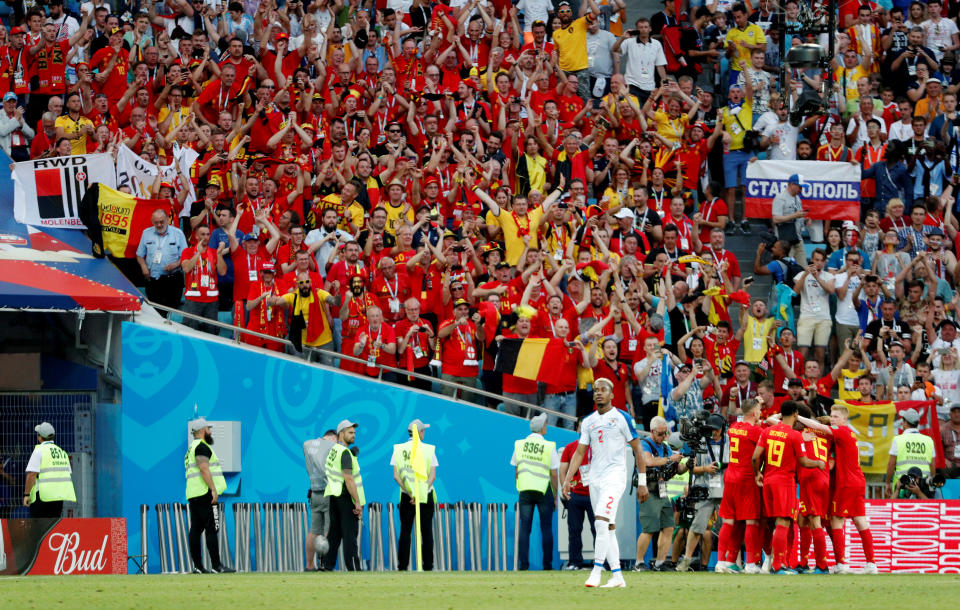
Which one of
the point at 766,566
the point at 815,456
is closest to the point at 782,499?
the point at 815,456

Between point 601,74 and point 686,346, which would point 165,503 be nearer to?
point 686,346

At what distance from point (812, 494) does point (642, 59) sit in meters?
11.7

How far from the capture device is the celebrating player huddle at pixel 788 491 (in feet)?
53.3

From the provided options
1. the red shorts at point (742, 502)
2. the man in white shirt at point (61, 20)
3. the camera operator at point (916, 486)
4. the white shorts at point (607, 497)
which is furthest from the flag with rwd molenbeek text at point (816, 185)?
the white shorts at point (607, 497)

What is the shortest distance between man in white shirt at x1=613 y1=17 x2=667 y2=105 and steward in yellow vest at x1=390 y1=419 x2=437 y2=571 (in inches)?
384

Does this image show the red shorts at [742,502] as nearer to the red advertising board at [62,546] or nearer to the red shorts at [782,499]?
the red shorts at [782,499]

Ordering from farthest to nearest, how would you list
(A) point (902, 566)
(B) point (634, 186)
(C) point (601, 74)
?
(C) point (601, 74) < (B) point (634, 186) < (A) point (902, 566)

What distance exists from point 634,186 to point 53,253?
8.62 metres

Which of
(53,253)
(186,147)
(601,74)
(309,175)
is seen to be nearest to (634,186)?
(601,74)

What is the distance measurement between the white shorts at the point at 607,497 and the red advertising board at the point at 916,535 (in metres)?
4.89

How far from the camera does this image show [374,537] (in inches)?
781

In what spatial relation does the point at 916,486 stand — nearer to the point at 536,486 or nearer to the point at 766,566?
the point at 766,566

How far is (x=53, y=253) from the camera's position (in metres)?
21.3

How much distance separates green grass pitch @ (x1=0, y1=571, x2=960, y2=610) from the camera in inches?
479
